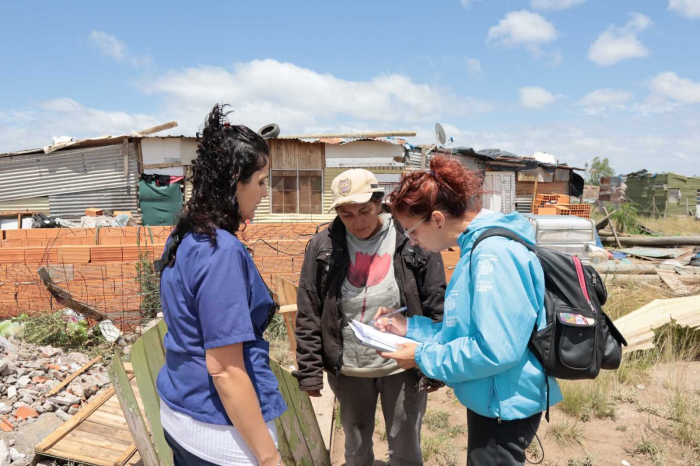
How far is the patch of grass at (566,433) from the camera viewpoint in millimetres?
3438

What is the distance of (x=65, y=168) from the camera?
12852 mm

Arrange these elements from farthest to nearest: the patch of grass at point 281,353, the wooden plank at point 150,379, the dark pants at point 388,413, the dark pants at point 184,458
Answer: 1. the patch of grass at point 281,353
2. the dark pants at point 388,413
3. the wooden plank at point 150,379
4. the dark pants at point 184,458

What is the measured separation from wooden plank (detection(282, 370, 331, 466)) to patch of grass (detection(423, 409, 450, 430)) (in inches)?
46.8

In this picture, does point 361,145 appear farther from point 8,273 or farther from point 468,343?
point 468,343

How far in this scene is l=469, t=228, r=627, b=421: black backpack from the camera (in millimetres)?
1513

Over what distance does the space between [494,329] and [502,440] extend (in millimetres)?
476

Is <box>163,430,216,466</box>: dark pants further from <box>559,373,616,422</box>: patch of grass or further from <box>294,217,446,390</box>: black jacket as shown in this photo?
<box>559,373,616,422</box>: patch of grass

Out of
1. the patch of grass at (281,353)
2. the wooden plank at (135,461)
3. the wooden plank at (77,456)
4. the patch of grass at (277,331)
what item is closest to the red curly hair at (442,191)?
the wooden plank at (135,461)

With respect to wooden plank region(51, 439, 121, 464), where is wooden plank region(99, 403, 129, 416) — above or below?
above

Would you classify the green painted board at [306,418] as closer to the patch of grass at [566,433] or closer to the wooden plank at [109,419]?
the wooden plank at [109,419]

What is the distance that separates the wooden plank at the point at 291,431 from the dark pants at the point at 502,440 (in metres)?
1.21

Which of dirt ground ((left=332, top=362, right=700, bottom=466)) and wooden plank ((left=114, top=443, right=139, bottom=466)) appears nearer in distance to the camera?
wooden plank ((left=114, top=443, right=139, bottom=466))

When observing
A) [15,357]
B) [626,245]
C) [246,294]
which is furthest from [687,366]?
[626,245]

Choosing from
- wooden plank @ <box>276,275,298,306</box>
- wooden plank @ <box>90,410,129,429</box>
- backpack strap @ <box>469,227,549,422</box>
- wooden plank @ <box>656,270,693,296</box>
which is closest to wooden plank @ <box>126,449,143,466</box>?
wooden plank @ <box>90,410,129,429</box>
